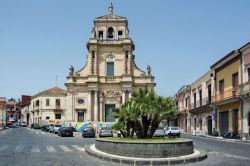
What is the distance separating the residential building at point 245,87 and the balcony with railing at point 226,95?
1.46m

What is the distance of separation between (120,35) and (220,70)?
24748 millimetres

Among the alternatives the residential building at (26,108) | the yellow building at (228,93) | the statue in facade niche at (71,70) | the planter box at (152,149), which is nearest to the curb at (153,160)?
the planter box at (152,149)

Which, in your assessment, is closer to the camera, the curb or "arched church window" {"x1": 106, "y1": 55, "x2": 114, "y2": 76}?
the curb

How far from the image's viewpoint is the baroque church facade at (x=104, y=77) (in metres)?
63.1

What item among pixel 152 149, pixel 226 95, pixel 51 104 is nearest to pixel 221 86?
pixel 226 95

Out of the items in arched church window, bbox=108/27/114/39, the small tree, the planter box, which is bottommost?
the planter box

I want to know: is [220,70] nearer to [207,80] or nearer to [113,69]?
[207,80]

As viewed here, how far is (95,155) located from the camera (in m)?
18.0

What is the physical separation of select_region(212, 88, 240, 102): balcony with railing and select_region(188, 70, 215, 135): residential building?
1962mm

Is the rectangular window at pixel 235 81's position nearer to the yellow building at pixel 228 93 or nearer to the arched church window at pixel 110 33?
the yellow building at pixel 228 93

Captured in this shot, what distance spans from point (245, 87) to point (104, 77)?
31444 millimetres

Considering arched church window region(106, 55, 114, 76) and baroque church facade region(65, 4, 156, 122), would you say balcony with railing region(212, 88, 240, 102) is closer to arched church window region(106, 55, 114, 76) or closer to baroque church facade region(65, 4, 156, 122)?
baroque church facade region(65, 4, 156, 122)

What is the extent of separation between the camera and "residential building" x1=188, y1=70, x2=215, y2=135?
160ft

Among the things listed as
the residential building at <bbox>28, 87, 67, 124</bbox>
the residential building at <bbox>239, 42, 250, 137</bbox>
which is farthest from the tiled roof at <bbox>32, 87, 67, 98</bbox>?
the residential building at <bbox>239, 42, 250, 137</bbox>
